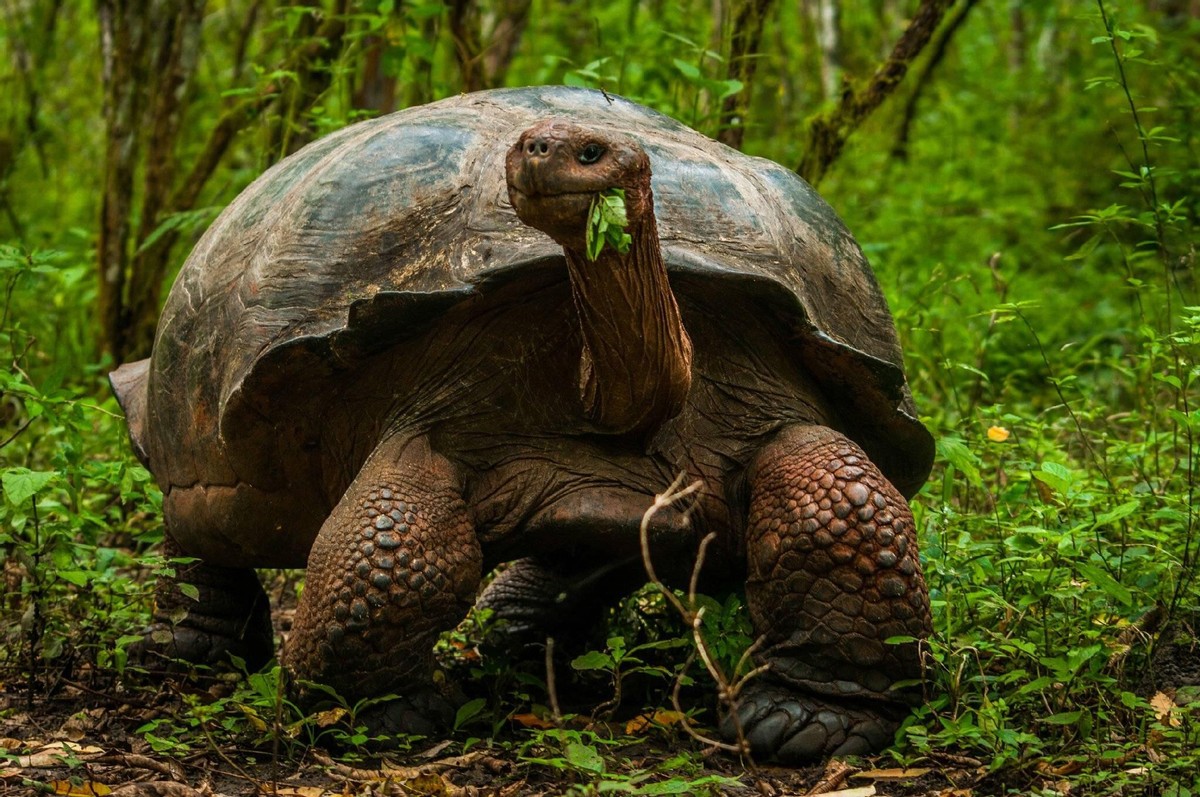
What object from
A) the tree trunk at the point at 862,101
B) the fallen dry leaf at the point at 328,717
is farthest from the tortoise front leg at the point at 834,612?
the tree trunk at the point at 862,101

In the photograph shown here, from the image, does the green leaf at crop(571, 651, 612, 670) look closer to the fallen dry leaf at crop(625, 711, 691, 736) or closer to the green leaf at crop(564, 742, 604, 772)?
the fallen dry leaf at crop(625, 711, 691, 736)

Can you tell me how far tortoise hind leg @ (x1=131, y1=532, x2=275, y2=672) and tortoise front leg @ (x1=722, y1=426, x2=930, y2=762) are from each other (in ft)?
5.01

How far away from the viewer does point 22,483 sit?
3311mm

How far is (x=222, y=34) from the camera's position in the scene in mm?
10617

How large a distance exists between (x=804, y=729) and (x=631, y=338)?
88 cm

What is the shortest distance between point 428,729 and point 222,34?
8489 millimetres

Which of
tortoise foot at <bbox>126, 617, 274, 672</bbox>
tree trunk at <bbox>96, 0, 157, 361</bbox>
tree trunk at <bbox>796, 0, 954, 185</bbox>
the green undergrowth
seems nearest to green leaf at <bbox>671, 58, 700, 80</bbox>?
the green undergrowth

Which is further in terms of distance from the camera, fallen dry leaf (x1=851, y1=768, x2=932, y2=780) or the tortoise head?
fallen dry leaf (x1=851, y1=768, x2=932, y2=780)

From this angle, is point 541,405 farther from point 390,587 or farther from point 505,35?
point 505,35

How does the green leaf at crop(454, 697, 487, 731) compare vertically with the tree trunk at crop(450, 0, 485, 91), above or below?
below

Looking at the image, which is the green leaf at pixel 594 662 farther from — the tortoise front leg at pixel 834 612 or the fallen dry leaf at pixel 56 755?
the fallen dry leaf at pixel 56 755

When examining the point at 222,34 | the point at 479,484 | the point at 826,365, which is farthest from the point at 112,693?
the point at 222,34

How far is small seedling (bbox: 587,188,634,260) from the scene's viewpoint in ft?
8.30

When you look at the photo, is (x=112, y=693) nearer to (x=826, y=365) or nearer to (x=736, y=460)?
(x=736, y=460)
